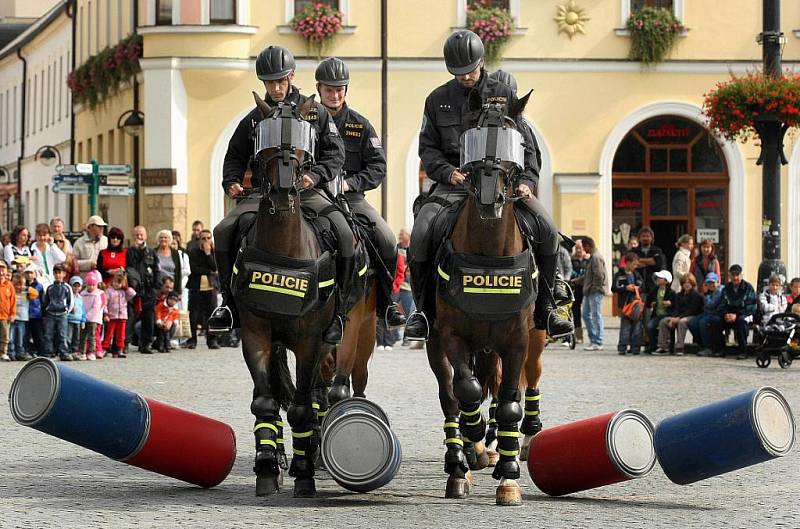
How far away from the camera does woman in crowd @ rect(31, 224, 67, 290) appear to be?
86.5ft

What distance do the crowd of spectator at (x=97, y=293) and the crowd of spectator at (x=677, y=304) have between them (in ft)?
21.2

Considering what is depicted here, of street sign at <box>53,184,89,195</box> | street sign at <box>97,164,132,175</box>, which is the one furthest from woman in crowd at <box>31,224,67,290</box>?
street sign at <box>97,164,132,175</box>

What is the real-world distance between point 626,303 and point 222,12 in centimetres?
1580

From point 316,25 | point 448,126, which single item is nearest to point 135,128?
point 316,25

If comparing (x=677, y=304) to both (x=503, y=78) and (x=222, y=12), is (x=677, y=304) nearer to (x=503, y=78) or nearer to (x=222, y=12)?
(x=503, y=78)

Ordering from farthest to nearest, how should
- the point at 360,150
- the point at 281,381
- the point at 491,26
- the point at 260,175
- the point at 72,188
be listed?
the point at 491,26, the point at 72,188, the point at 360,150, the point at 281,381, the point at 260,175

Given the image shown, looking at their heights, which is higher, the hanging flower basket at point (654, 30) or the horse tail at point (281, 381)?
the hanging flower basket at point (654, 30)

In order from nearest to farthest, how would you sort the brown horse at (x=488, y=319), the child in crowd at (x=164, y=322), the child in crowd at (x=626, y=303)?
the brown horse at (x=488, y=319)
the child in crowd at (x=164, y=322)
the child in crowd at (x=626, y=303)

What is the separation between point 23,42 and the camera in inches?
2879

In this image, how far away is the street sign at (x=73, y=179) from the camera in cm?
3409

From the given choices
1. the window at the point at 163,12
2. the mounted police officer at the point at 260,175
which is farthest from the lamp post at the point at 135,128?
the mounted police officer at the point at 260,175

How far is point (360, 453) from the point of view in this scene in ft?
36.0

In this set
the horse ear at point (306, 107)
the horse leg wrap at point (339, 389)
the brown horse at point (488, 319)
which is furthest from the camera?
the horse leg wrap at point (339, 389)

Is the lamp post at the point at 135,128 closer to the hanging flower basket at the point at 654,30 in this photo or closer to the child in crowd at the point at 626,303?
the hanging flower basket at the point at 654,30
